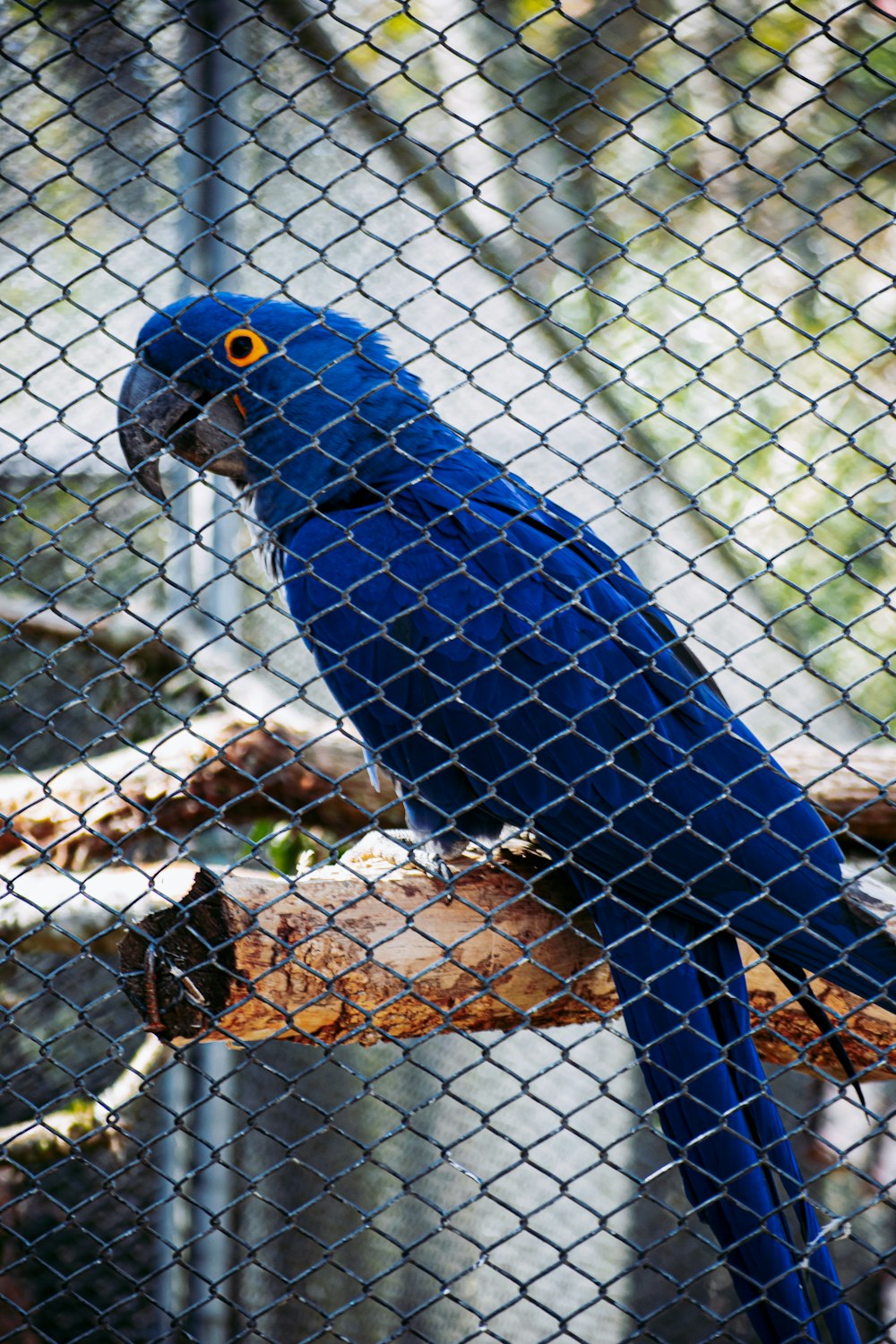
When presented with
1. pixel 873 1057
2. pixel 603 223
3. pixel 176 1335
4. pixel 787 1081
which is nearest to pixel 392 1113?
pixel 176 1335

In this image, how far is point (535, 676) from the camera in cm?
154

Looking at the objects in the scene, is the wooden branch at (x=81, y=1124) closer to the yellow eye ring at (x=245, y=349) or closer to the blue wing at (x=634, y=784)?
the blue wing at (x=634, y=784)

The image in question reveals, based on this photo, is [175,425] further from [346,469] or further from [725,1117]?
[725,1117]

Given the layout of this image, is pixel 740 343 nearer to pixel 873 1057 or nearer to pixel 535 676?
pixel 535 676

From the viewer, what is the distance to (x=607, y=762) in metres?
1.29

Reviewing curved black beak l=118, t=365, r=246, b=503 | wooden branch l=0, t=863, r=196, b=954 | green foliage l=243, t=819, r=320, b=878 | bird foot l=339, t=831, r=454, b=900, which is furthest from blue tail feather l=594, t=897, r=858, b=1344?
curved black beak l=118, t=365, r=246, b=503

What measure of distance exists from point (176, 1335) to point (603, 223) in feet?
9.72

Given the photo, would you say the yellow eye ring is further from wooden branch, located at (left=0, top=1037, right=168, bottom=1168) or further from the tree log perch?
wooden branch, located at (left=0, top=1037, right=168, bottom=1168)

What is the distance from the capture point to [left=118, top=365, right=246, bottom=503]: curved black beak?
194 centimetres

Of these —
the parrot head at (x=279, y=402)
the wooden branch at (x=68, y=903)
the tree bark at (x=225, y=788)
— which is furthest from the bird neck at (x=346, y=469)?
the wooden branch at (x=68, y=903)

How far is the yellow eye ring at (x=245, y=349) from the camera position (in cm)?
189

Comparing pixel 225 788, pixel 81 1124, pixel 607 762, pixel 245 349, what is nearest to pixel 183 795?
pixel 225 788

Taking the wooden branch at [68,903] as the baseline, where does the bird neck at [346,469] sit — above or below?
above

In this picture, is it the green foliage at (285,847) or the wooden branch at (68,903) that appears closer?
the wooden branch at (68,903)
